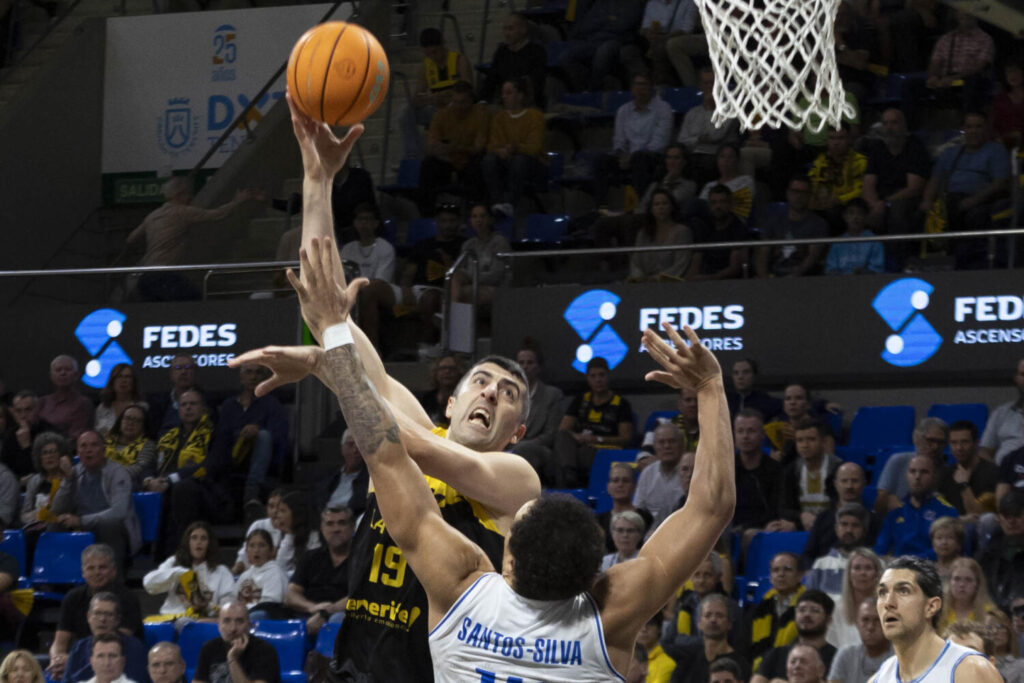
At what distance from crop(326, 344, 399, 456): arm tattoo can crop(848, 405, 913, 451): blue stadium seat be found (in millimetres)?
6775

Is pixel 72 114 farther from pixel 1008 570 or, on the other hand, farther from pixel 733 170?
pixel 1008 570

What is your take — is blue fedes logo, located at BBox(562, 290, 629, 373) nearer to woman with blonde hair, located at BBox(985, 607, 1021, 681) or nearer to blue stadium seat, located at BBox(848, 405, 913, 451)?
blue stadium seat, located at BBox(848, 405, 913, 451)

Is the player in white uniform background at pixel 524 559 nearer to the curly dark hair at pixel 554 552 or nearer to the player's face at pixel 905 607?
the curly dark hair at pixel 554 552

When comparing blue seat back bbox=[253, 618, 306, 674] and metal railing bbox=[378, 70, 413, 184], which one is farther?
metal railing bbox=[378, 70, 413, 184]

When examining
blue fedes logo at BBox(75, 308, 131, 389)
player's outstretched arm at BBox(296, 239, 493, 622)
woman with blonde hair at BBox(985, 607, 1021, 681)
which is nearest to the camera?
player's outstretched arm at BBox(296, 239, 493, 622)

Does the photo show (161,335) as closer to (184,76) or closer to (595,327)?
(595,327)

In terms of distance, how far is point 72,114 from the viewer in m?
15.3

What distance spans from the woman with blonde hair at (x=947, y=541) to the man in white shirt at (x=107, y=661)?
432 centimetres

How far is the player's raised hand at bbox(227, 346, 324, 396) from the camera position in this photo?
3306 mm

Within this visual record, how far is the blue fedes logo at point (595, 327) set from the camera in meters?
10.8

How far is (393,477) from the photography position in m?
3.50

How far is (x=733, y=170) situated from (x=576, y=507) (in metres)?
7.86

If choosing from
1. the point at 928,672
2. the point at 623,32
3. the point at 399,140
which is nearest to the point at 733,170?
the point at 623,32

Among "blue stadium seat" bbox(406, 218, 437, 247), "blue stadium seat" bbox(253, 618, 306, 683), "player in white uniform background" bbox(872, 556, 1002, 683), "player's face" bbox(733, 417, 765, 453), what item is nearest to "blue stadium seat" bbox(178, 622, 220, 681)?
"blue stadium seat" bbox(253, 618, 306, 683)
